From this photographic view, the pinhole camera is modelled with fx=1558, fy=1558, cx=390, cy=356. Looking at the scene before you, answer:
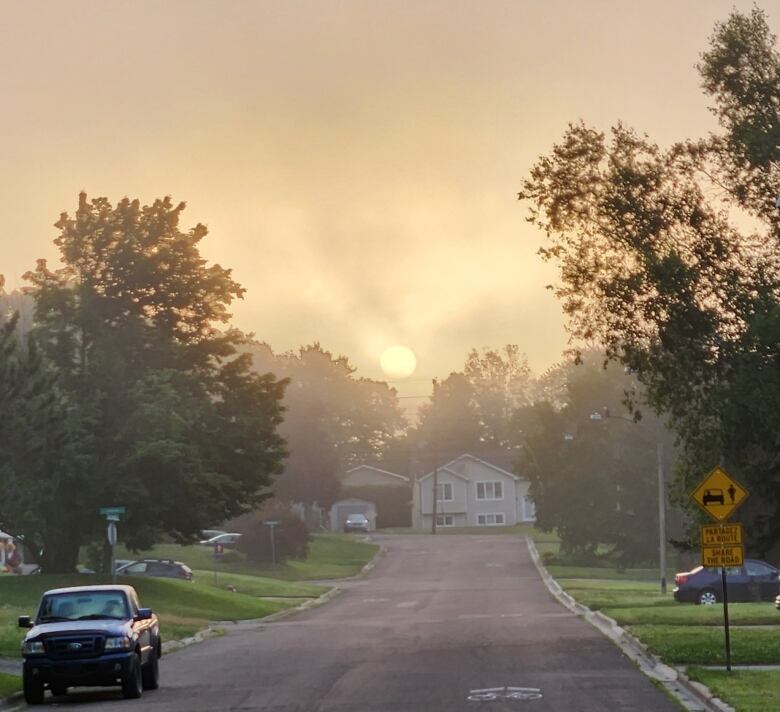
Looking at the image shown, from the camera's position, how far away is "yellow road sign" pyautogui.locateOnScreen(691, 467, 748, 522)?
23906 mm

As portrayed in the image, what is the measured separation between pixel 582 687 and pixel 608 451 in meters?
75.7

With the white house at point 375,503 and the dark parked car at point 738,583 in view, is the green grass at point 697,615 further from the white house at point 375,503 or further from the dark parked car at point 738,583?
the white house at point 375,503

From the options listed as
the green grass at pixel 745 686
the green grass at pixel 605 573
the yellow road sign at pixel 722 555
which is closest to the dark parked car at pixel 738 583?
the green grass at pixel 605 573

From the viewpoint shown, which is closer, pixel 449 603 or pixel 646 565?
pixel 449 603

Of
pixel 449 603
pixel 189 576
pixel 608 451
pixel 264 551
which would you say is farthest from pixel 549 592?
pixel 608 451

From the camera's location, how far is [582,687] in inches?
873

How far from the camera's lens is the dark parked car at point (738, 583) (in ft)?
162

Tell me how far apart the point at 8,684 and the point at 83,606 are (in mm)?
1869

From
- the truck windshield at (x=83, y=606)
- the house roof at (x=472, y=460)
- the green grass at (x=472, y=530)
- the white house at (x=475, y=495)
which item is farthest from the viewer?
the house roof at (x=472, y=460)

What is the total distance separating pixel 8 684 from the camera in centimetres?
2447

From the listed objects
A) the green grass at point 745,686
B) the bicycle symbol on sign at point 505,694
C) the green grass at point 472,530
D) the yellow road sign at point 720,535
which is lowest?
the bicycle symbol on sign at point 505,694

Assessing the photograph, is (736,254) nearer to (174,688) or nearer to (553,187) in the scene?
(553,187)

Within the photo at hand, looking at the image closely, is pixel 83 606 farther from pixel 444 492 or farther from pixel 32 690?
pixel 444 492

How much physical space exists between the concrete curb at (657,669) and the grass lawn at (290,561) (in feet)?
114
